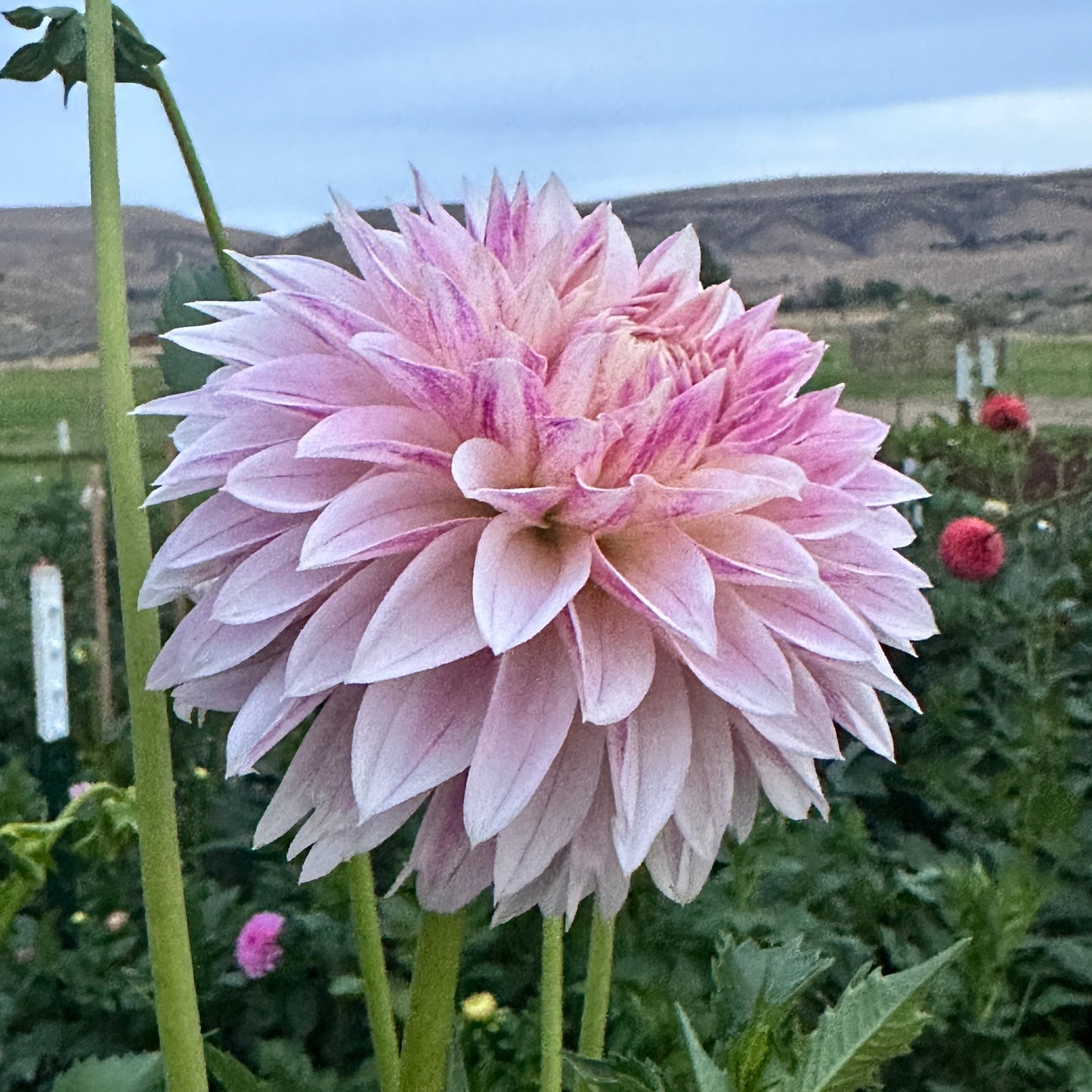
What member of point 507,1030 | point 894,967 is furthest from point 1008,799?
point 507,1030

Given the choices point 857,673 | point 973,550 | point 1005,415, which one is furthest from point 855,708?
point 1005,415

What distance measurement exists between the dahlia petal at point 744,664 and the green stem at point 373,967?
6.6 inches

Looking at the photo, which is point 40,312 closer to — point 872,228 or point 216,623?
point 872,228

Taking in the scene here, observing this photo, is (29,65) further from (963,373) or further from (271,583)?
(963,373)

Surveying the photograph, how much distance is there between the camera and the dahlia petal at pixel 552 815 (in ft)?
0.86

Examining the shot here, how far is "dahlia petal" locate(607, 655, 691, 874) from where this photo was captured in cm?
26

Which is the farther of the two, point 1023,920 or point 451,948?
point 1023,920

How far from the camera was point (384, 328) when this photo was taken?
0.28 m

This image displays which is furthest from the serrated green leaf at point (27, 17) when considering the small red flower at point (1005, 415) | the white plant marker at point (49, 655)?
the small red flower at point (1005, 415)

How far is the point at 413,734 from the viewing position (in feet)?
0.86

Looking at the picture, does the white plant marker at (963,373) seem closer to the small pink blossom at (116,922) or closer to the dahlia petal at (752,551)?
the small pink blossom at (116,922)

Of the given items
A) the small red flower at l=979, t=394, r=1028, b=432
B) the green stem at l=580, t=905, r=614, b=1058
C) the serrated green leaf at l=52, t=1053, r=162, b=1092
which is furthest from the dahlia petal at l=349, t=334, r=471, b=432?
the small red flower at l=979, t=394, r=1028, b=432

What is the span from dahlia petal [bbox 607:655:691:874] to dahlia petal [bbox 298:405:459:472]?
8 centimetres

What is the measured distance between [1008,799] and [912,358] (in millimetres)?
885
